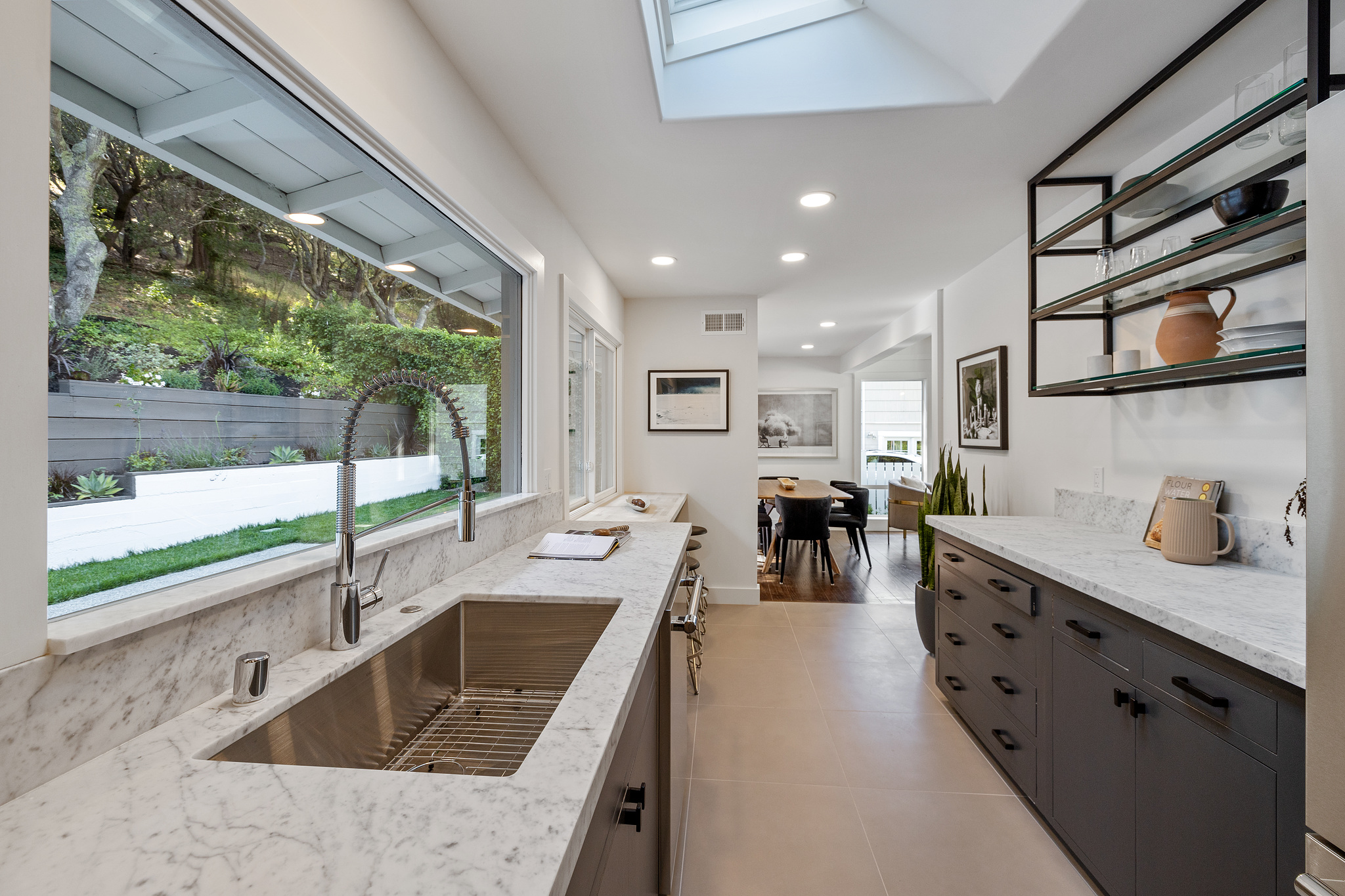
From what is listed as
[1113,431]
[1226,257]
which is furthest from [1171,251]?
[1113,431]

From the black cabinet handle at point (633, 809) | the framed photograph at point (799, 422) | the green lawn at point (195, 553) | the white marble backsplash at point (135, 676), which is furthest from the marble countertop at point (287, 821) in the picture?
the framed photograph at point (799, 422)

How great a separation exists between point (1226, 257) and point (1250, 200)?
0.32m

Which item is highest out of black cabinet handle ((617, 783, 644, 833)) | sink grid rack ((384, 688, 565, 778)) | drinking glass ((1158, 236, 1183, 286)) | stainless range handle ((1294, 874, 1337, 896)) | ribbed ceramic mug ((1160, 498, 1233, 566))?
drinking glass ((1158, 236, 1183, 286))

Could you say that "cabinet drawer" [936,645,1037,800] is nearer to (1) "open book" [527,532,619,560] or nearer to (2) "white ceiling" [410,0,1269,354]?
(1) "open book" [527,532,619,560]

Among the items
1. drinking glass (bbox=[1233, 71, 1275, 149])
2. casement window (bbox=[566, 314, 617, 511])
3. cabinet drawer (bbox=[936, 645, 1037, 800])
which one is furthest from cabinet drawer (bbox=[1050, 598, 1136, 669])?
casement window (bbox=[566, 314, 617, 511])

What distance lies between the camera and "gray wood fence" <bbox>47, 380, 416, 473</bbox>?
72 centimetres

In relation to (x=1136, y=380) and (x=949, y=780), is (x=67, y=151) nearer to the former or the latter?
(x=1136, y=380)

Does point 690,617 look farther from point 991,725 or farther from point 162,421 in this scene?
point 991,725

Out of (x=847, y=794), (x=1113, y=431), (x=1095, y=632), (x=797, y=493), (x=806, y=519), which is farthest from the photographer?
(x=797, y=493)

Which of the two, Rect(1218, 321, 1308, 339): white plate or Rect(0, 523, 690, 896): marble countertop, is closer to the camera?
Rect(0, 523, 690, 896): marble countertop

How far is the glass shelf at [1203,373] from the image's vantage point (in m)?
1.36

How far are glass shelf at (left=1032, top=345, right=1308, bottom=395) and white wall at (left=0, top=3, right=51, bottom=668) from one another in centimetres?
195

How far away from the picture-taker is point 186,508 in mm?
886

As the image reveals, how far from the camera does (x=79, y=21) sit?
75 cm
